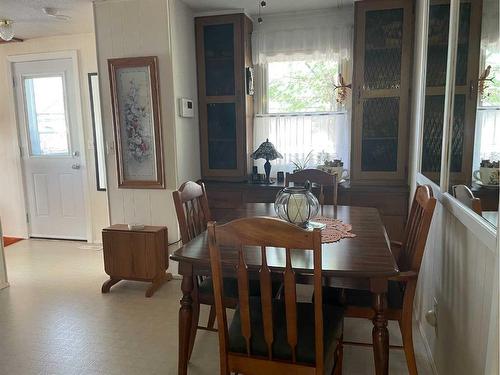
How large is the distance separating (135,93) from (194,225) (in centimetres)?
150

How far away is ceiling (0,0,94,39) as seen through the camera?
9.96ft

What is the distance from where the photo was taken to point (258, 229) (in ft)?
Answer: 4.06

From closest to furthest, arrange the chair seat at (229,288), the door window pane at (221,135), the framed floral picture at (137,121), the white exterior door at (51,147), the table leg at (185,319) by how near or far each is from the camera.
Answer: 1. the table leg at (185,319)
2. the chair seat at (229,288)
3. the framed floral picture at (137,121)
4. the door window pane at (221,135)
5. the white exterior door at (51,147)

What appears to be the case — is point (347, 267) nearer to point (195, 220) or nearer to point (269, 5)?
point (195, 220)

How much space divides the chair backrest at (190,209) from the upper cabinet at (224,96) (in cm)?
119

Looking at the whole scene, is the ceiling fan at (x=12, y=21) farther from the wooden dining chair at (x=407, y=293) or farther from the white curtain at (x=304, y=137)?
the wooden dining chair at (x=407, y=293)

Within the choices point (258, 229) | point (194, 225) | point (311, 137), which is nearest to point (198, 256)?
point (258, 229)

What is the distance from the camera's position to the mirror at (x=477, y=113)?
124 cm

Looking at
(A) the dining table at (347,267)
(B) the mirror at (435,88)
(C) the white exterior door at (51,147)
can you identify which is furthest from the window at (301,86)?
(C) the white exterior door at (51,147)

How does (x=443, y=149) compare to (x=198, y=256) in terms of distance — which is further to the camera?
(x=443, y=149)

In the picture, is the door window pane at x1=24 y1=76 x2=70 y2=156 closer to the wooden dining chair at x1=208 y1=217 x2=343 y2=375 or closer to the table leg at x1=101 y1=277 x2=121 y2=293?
the table leg at x1=101 y1=277 x2=121 y2=293

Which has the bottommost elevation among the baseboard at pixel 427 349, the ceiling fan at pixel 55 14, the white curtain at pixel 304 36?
the baseboard at pixel 427 349

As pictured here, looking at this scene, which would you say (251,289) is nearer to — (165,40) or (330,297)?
(330,297)

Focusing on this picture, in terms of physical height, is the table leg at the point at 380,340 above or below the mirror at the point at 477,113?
below
